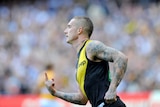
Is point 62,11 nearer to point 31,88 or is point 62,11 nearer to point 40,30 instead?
point 40,30

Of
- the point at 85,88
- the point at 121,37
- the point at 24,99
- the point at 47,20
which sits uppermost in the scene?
the point at 47,20

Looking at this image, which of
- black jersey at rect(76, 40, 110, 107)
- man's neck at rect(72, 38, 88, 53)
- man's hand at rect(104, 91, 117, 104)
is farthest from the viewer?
man's neck at rect(72, 38, 88, 53)

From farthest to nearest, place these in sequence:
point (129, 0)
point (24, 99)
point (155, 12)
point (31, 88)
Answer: point (129, 0) < point (155, 12) < point (31, 88) < point (24, 99)

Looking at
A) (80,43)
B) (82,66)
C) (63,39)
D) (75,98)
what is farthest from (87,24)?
(63,39)

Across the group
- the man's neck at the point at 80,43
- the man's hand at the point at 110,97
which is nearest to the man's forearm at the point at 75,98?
the man's neck at the point at 80,43

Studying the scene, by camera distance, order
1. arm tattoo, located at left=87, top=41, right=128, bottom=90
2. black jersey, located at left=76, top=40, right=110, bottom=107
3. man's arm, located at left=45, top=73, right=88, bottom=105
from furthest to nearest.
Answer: man's arm, located at left=45, top=73, right=88, bottom=105
black jersey, located at left=76, top=40, right=110, bottom=107
arm tattoo, located at left=87, top=41, right=128, bottom=90

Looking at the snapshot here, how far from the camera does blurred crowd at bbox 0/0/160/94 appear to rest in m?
17.6

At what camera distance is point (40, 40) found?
21.3 m

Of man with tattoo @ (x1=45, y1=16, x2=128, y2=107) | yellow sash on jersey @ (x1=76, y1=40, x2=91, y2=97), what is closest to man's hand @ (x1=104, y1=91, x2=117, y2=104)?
man with tattoo @ (x1=45, y1=16, x2=128, y2=107)

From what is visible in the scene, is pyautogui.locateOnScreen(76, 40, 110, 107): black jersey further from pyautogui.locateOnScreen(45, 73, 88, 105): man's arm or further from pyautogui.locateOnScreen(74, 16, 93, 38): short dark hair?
pyautogui.locateOnScreen(45, 73, 88, 105): man's arm

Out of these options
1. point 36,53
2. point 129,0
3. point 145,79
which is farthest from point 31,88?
point 129,0

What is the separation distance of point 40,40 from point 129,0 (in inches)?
119

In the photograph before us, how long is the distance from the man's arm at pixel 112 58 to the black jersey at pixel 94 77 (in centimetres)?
10

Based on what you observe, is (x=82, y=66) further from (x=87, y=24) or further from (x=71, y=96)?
(x=71, y=96)
